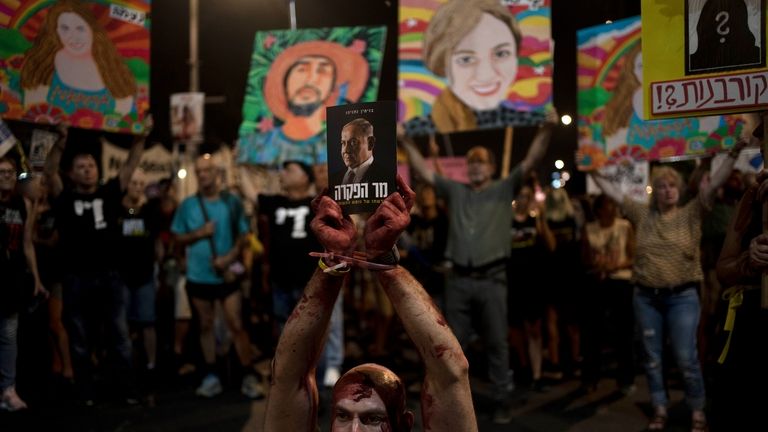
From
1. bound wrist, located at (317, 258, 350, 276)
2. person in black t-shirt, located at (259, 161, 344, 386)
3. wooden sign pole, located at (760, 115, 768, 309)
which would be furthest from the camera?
person in black t-shirt, located at (259, 161, 344, 386)

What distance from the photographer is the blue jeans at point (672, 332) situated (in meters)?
4.41

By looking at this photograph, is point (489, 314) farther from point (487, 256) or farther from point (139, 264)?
point (139, 264)

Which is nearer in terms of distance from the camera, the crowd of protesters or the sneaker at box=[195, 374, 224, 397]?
the crowd of protesters

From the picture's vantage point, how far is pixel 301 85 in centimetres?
527

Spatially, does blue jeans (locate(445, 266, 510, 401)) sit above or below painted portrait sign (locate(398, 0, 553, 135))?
below

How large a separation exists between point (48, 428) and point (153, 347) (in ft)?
5.15

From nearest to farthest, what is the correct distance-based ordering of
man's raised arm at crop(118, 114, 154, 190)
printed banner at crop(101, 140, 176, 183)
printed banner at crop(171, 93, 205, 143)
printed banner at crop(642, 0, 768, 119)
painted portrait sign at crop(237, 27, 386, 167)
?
1. printed banner at crop(642, 0, 768, 119)
2. man's raised arm at crop(118, 114, 154, 190)
3. painted portrait sign at crop(237, 27, 386, 167)
4. printed banner at crop(171, 93, 205, 143)
5. printed banner at crop(101, 140, 176, 183)

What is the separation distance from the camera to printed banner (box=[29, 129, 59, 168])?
448 cm

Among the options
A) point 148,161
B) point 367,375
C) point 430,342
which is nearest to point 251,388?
point 148,161

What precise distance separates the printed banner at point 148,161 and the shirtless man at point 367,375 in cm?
580

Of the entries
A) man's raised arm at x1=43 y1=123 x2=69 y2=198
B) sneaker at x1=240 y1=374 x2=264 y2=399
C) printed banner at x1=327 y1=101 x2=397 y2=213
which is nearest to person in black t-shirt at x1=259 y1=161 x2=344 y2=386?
sneaker at x1=240 y1=374 x2=264 y2=399

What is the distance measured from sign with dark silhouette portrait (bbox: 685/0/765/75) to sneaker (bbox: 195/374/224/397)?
4.13 m

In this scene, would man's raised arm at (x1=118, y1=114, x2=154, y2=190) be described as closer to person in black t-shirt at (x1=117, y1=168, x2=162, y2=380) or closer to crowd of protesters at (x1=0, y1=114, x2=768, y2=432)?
crowd of protesters at (x1=0, y1=114, x2=768, y2=432)

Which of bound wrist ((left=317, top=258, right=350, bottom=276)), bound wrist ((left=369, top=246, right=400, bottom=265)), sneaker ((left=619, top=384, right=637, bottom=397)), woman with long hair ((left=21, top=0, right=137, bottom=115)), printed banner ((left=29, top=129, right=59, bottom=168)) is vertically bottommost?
sneaker ((left=619, top=384, right=637, bottom=397))
